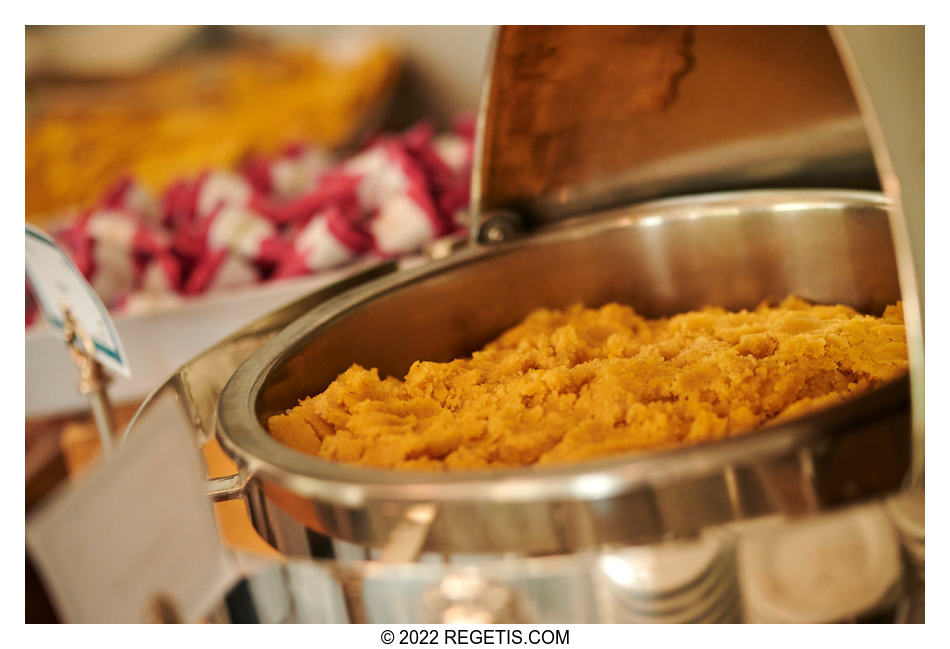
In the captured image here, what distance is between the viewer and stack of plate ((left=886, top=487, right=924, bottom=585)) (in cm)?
51

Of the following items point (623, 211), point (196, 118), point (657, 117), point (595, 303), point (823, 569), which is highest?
point (196, 118)

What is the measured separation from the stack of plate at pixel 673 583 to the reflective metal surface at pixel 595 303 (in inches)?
0.8

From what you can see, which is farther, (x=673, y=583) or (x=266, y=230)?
(x=266, y=230)

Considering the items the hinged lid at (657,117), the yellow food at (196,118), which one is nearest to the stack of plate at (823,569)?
the hinged lid at (657,117)

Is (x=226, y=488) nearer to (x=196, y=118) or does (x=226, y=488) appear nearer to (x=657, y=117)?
(x=657, y=117)

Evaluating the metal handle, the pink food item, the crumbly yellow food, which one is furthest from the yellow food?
the metal handle

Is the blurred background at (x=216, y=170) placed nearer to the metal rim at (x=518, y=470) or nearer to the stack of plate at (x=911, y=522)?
the metal rim at (x=518, y=470)

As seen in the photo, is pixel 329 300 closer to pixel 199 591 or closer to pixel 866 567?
pixel 199 591

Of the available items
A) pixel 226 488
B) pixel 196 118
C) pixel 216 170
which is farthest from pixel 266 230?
pixel 196 118

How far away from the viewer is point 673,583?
507mm

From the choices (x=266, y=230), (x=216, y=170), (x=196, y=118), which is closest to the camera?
(x=266, y=230)

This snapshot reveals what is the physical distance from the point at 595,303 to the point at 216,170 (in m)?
1.50
